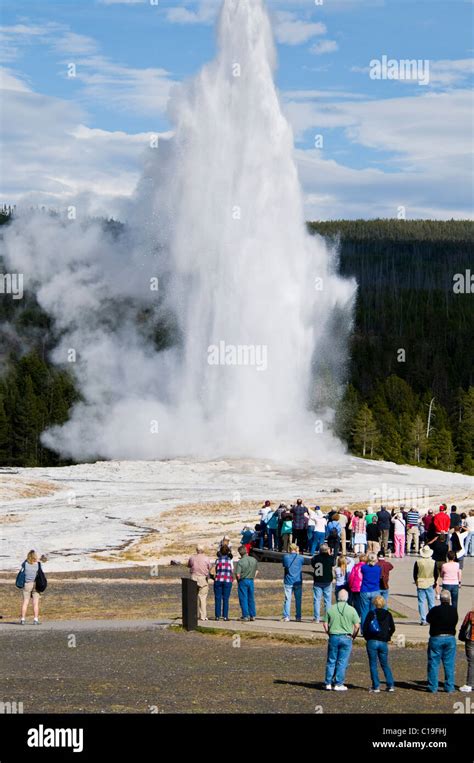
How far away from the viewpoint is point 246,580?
936 inches

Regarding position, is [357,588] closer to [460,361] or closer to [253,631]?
[253,631]

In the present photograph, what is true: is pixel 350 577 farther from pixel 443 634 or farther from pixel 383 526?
pixel 383 526

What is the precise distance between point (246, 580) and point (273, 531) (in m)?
13.4

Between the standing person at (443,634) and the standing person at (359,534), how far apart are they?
15.7 m

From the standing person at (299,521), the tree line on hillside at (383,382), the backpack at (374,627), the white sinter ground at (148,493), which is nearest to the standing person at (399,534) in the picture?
the standing person at (299,521)

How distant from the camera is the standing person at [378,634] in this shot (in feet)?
55.2

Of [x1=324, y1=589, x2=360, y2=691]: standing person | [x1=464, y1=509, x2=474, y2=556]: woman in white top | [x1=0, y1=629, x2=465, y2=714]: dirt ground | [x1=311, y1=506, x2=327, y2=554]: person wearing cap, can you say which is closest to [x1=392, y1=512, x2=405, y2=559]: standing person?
[x1=464, y1=509, x2=474, y2=556]: woman in white top

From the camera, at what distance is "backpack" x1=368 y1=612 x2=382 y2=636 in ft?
55.2

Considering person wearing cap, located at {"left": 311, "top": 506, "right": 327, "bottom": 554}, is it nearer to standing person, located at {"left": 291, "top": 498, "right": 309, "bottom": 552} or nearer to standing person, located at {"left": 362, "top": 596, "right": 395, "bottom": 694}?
standing person, located at {"left": 291, "top": 498, "right": 309, "bottom": 552}

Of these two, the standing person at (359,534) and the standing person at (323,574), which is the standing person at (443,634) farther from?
Result: the standing person at (359,534)

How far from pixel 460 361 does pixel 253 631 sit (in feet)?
427

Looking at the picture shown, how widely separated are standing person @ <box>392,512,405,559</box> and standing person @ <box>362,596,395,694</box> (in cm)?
1803

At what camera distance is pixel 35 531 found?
45719 mm
